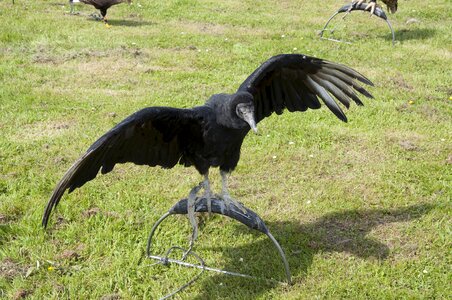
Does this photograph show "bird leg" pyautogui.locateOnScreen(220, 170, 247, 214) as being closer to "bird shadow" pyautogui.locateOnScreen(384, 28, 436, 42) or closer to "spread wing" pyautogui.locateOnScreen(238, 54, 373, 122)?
"spread wing" pyautogui.locateOnScreen(238, 54, 373, 122)

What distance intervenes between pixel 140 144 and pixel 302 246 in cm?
168

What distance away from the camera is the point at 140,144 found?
3193 millimetres

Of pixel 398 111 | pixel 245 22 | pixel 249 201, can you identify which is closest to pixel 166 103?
pixel 249 201

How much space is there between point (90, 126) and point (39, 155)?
90 cm

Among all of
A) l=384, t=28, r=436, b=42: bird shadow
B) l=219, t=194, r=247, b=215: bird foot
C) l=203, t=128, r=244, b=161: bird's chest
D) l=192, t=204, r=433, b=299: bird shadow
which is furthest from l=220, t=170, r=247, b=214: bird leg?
l=384, t=28, r=436, b=42: bird shadow

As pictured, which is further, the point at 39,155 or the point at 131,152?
the point at 39,155

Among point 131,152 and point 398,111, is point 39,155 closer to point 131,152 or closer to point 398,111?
point 131,152

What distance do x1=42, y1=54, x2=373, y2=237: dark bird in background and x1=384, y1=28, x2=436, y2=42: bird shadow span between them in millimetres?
7334

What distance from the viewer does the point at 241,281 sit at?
3656 mm

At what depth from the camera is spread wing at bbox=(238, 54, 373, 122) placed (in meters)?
3.62

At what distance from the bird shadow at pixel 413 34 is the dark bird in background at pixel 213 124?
7.33 metres

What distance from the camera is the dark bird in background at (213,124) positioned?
2.85 metres

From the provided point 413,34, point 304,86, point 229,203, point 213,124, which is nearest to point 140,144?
point 213,124

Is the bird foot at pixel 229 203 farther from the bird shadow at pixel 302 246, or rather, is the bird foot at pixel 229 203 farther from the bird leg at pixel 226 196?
the bird shadow at pixel 302 246
